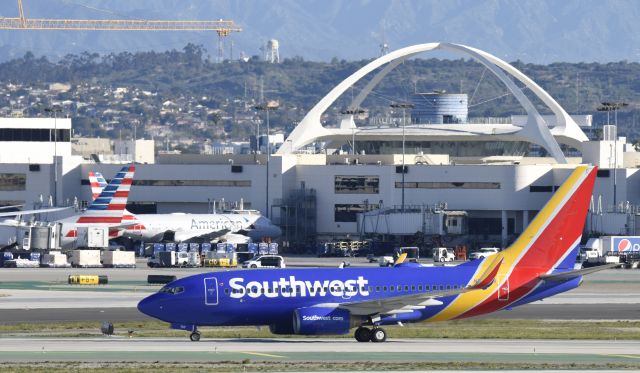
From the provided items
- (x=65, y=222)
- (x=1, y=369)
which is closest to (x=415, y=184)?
(x=65, y=222)

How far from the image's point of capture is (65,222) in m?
142

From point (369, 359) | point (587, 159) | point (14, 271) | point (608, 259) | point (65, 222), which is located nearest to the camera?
point (369, 359)

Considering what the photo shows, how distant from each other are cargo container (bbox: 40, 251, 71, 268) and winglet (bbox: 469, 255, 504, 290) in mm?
70928

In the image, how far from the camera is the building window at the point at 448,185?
533 feet

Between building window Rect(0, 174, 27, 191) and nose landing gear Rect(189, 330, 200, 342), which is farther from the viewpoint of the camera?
building window Rect(0, 174, 27, 191)

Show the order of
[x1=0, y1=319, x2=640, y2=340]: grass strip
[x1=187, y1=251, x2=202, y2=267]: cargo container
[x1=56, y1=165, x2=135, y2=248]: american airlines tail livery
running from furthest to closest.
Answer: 1. [x1=56, y1=165, x2=135, y2=248]: american airlines tail livery
2. [x1=187, y1=251, x2=202, y2=267]: cargo container
3. [x1=0, y1=319, x2=640, y2=340]: grass strip

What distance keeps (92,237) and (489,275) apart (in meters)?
81.4

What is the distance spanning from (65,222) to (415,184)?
4115 cm

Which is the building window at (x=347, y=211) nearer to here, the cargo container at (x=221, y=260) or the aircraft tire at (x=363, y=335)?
the cargo container at (x=221, y=260)

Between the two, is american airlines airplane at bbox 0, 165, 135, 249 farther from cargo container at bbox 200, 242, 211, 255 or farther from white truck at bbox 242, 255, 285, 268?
white truck at bbox 242, 255, 285, 268

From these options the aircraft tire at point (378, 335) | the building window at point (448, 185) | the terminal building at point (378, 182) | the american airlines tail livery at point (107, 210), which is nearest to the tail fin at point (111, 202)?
the american airlines tail livery at point (107, 210)

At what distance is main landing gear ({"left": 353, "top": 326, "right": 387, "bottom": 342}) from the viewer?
64.5 m

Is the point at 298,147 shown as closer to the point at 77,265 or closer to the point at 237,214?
the point at 237,214

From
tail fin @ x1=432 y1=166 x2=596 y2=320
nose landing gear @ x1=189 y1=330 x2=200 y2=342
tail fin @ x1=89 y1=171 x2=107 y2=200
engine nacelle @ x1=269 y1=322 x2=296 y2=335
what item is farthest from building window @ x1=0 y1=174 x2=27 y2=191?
tail fin @ x1=432 y1=166 x2=596 y2=320
